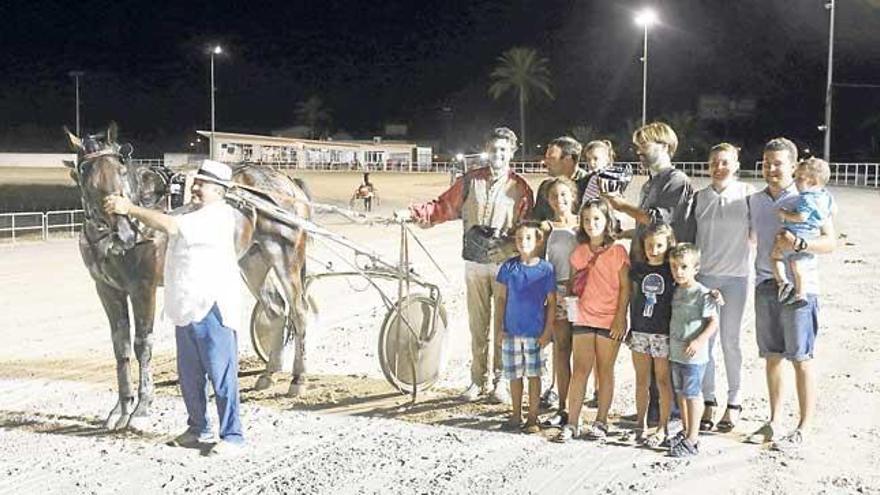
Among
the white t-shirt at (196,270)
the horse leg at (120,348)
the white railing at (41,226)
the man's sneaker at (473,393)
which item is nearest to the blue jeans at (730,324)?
the man's sneaker at (473,393)

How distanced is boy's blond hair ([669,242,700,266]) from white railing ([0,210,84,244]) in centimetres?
1646

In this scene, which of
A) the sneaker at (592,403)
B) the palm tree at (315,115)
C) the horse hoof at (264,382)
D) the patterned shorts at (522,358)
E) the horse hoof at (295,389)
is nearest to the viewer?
the patterned shorts at (522,358)

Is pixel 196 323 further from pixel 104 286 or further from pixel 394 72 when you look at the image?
pixel 394 72

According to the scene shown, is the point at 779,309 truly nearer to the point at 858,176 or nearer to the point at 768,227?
the point at 768,227

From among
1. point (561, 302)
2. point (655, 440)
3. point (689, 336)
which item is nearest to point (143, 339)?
point (561, 302)

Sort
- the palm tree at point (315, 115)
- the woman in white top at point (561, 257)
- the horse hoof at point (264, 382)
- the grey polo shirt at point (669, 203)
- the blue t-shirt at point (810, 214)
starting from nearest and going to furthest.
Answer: the blue t-shirt at point (810, 214), the grey polo shirt at point (669, 203), the woman in white top at point (561, 257), the horse hoof at point (264, 382), the palm tree at point (315, 115)

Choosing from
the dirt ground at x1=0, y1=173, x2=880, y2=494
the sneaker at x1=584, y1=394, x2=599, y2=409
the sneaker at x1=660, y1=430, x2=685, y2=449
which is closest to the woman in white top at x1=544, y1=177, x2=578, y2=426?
the dirt ground at x1=0, y1=173, x2=880, y2=494

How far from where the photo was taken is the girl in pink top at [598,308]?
218 inches

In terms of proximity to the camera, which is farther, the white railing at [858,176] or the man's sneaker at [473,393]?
the white railing at [858,176]

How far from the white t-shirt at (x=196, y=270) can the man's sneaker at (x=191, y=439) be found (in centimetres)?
73

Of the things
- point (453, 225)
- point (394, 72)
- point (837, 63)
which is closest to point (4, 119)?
point (394, 72)

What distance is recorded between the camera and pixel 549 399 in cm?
656

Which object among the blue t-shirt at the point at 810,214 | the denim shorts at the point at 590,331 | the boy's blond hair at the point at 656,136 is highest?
the boy's blond hair at the point at 656,136

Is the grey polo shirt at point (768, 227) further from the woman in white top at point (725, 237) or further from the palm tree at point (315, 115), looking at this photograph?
the palm tree at point (315, 115)
